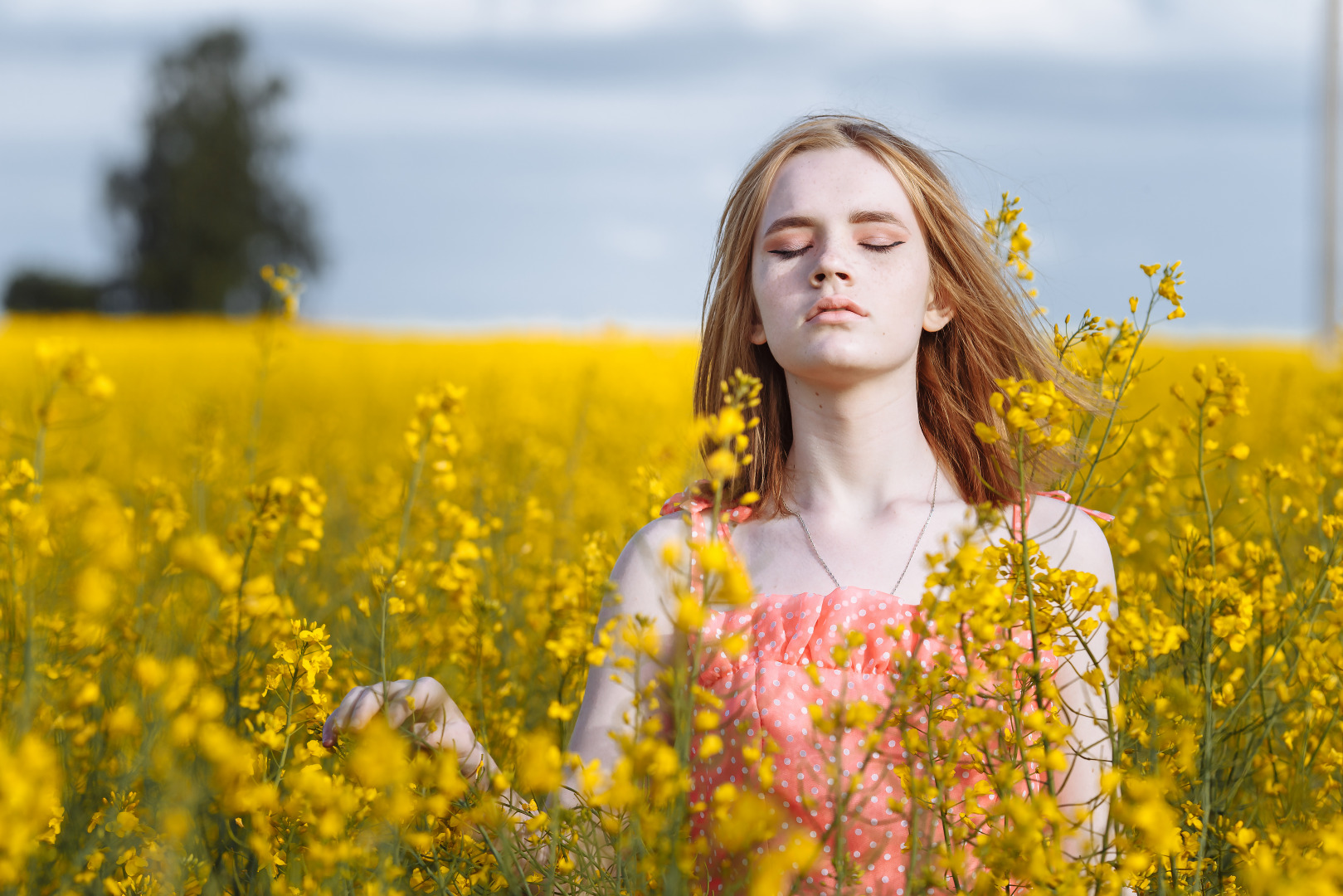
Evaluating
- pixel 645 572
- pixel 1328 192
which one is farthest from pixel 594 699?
pixel 1328 192

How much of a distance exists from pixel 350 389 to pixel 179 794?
9.66 metres

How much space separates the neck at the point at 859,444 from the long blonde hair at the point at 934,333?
0.11 m

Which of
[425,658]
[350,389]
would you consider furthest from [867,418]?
[350,389]

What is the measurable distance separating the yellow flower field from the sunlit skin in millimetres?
122

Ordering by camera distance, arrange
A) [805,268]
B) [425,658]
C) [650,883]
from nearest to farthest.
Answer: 1. [650,883]
2. [805,268]
3. [425,658]

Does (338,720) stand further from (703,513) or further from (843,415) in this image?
(843,415)

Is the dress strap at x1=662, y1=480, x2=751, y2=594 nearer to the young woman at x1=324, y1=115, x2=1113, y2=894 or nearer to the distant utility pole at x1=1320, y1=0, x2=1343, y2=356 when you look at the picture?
the young woman at x1=324, y1=115, x2=1113, y2=894

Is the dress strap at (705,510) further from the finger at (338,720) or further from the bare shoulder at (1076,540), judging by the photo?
the finger at (338,720)

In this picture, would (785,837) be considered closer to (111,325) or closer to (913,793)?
(913,793)

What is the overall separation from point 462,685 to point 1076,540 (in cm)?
127

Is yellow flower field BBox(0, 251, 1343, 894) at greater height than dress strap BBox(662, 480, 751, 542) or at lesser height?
lesser

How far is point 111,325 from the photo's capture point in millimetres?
20594

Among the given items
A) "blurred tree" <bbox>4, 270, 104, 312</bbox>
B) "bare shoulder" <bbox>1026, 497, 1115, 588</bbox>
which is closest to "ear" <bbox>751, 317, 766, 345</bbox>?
"bare shoulder" <bbox>1026, 497, 1115, 588</bbox>

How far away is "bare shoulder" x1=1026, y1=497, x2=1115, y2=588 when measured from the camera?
1.68 m
